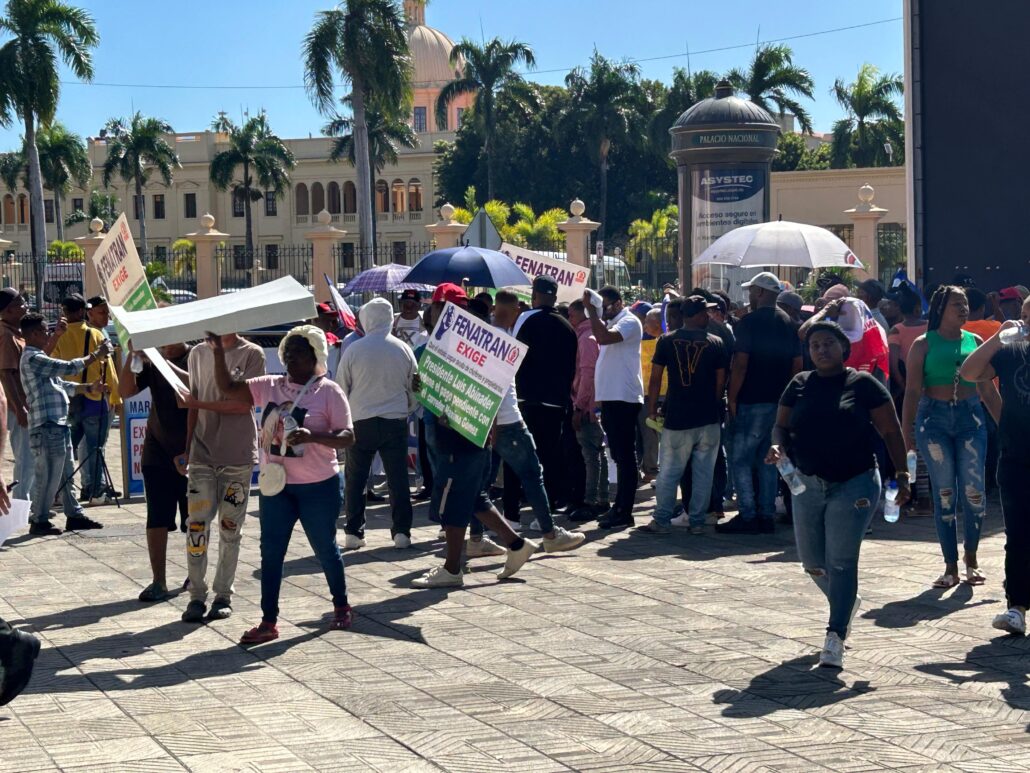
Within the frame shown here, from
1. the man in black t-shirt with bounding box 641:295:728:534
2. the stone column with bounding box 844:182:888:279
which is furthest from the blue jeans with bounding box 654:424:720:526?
the stone column with bounding box 844:182:888:279

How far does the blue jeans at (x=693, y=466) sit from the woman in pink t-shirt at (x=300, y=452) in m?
3.65

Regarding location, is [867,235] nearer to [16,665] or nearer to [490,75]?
[16,665]

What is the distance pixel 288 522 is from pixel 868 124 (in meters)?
52.8

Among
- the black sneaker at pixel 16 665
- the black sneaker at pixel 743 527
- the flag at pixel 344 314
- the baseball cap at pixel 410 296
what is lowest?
the black sneaker at pixel 743 527

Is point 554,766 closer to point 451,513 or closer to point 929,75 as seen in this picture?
point 451,513

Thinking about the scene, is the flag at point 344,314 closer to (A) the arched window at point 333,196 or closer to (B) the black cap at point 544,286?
(B) the black cap at point 544,286

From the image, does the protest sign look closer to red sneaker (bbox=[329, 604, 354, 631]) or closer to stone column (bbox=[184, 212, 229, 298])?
red sneaker (bbox=[329, 604, 354, 631])

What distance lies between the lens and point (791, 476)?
7.00 meters

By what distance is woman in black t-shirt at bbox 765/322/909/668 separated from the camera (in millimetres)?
6828

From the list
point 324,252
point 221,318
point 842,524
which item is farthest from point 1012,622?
point 324,252

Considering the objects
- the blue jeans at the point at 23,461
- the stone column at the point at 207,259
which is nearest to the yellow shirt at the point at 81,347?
the blue jeans at the point at 23,461

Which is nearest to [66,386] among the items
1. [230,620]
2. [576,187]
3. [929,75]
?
[230,620]

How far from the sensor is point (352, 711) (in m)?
6.18

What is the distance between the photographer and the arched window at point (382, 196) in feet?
279
